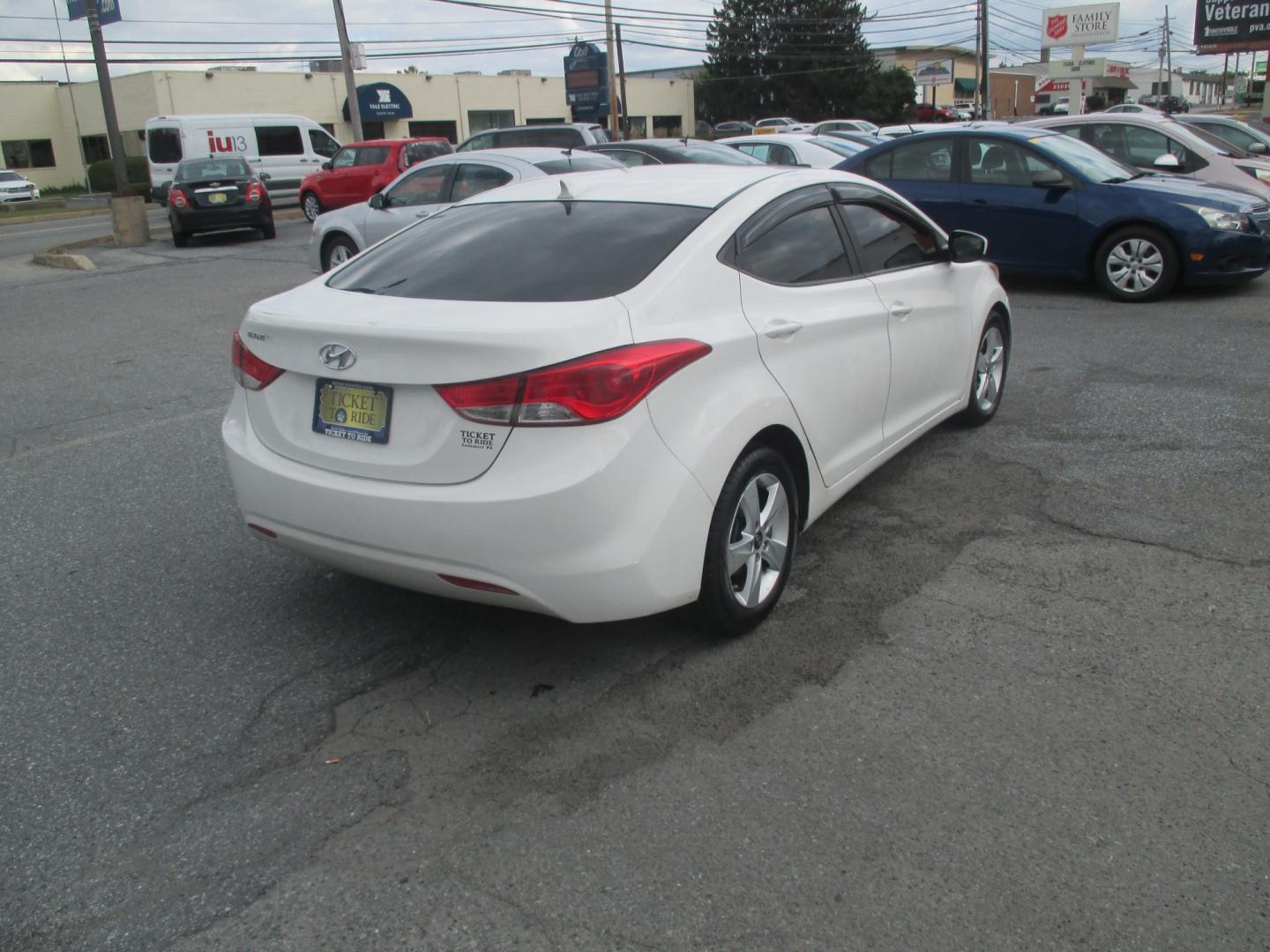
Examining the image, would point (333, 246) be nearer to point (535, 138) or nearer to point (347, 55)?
point (535, 138)

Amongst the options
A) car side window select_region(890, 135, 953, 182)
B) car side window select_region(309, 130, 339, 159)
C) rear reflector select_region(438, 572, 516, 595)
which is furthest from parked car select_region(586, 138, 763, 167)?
car side window select_region(309, 130, 339, 159)

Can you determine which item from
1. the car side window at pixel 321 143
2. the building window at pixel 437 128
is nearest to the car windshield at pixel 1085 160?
the car side window at pixel 321 143

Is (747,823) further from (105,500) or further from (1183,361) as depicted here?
(1183,361)

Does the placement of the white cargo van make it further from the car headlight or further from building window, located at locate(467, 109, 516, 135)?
building window, located at locate(467, 109, 516, 135)

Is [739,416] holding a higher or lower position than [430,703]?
higher

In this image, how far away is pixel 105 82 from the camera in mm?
19922

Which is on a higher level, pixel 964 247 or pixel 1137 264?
pixel 964 247

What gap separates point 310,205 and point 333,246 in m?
11.0

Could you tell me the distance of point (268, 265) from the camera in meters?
16.1

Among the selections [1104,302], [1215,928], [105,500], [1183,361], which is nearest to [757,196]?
[1215,928]

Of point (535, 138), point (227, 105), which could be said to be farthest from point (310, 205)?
point (227, 105)

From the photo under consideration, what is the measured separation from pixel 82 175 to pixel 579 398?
59978 millimetres

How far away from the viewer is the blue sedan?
32.2 ft

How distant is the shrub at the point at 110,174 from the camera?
147 feet
